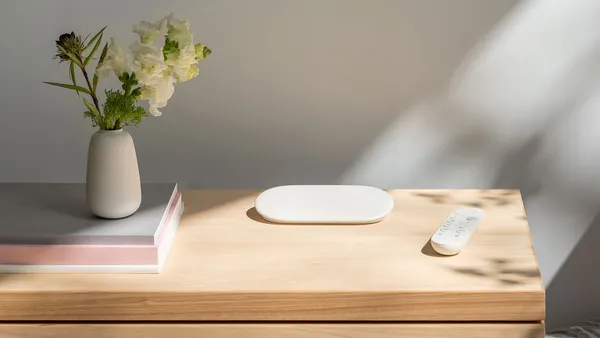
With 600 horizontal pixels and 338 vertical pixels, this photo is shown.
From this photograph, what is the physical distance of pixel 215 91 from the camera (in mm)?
1677

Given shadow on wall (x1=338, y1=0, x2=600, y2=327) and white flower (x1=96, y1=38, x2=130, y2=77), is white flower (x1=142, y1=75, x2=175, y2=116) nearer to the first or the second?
white flower (x1=96, y1=38, x2=130, y2=77)

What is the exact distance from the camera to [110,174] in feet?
4.42

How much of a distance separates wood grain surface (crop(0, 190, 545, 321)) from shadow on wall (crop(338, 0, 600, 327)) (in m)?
0.34

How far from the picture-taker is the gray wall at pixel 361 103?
5.32 ft

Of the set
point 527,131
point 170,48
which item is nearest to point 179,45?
point 170,48

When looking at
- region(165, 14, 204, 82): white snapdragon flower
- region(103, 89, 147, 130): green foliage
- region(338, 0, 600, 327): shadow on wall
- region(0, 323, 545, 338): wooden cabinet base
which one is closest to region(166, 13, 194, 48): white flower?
region(165, 14, 204, 82): white snapdragon flower

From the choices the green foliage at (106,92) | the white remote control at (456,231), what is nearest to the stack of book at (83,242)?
the green foliage at (106,92)

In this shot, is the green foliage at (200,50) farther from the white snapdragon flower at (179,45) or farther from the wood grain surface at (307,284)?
the wood grain surface at (307,284)

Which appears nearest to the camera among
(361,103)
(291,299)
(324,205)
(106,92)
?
(291,299)

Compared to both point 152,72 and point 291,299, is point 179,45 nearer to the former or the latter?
point 152,72

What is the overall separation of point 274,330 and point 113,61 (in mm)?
492

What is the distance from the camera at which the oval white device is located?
144cm

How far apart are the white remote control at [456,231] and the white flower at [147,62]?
524 mm

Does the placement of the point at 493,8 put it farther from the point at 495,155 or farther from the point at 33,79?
the point at 33,79
